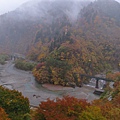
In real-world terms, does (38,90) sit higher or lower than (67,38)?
lower

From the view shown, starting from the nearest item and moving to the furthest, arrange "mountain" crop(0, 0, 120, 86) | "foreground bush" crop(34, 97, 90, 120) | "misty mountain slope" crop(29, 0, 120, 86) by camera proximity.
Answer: "foreground bush" crop(34, 97, 90, 120), "misty mountain slope" crop(29, 0, 120, 86), "mountain" crop(0, 0, 120, 86)

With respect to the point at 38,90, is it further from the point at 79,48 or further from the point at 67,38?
the point at 67,38

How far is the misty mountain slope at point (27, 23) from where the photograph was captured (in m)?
174

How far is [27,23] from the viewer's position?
7539 inches

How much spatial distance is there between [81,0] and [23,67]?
116m

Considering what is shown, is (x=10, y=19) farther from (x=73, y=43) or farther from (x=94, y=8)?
(x=73, y=43)

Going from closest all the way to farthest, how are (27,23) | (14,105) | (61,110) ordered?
1. (61,110)
2. (14,105)
3. (27,23)

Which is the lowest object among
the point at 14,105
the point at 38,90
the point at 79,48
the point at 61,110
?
the point at 38,90

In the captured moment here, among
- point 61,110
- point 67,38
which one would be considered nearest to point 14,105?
point 61,110

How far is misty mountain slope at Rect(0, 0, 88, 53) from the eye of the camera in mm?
174350

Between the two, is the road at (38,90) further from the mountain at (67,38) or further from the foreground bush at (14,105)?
the foreground bush at (14,105)

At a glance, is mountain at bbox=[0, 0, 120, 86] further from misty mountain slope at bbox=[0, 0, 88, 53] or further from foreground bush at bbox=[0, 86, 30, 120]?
foreground bush at bbox=[0, 86, 30, 120]

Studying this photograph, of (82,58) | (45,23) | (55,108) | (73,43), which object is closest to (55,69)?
(82,58)

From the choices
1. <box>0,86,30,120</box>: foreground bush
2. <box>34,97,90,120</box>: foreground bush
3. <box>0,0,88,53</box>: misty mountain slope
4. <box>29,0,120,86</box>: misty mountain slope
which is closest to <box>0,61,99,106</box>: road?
<box>29,0,120,86</box>: misty mountain slope
